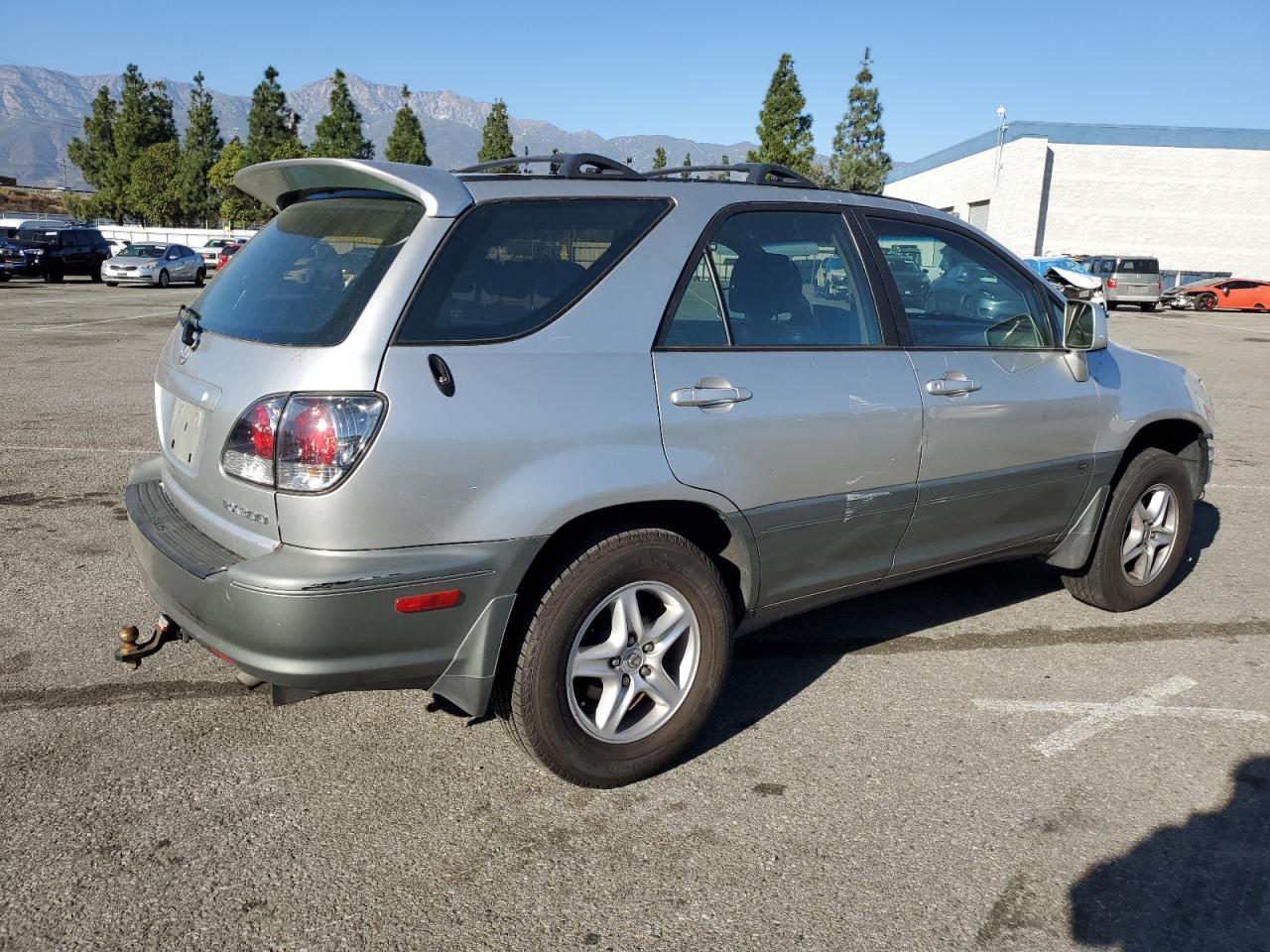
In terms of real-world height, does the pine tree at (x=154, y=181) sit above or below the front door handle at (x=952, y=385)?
above

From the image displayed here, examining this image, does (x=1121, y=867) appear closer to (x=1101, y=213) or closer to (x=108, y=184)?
(x=1101, y=213)

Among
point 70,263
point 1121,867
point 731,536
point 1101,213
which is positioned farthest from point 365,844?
point 1101,213

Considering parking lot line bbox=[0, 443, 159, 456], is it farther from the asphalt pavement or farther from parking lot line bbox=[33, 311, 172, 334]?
parking lot line bbox=[33, 311, 172, 334]

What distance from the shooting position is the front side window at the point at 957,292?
12.1ft

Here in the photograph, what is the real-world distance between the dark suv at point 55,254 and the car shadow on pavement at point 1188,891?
3429 cm

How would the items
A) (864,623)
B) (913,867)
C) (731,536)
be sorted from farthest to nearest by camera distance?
(864,623) → (731,536) → (913,867)

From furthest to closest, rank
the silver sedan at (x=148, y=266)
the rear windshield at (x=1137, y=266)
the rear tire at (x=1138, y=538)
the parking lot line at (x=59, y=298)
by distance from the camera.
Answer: the rear windshield at (x=1137, y=266) → the silver sedan at (x=148, y=266) → the parking lot line at (x=59, y=298) → the rear tire at (x=1138, y=538)

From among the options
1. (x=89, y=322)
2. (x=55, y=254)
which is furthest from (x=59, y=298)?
(x=55, y=254)

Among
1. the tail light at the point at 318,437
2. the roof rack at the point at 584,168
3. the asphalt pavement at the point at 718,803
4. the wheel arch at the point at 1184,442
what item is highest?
the roof rack at the point at 584,168

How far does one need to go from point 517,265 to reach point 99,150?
80.2 metres

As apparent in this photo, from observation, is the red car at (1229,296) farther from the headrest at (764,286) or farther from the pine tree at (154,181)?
the pine tree at (154,181)

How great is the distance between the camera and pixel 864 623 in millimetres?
4438

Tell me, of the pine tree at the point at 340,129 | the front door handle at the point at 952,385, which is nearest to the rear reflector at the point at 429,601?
the front door handle at the point at 952,385

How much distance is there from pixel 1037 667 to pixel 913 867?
1614 mm
